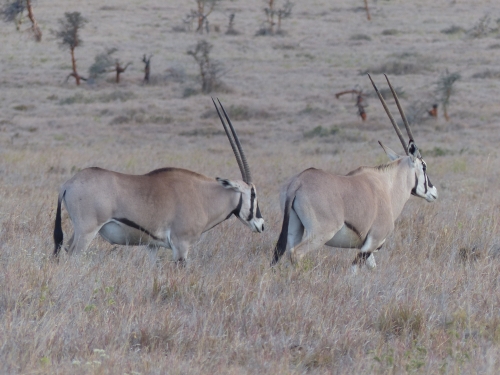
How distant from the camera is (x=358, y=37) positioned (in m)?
43.2

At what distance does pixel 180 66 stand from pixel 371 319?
95.9 ft

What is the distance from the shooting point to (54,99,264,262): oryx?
615 centimetres

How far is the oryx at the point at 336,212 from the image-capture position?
628 cm

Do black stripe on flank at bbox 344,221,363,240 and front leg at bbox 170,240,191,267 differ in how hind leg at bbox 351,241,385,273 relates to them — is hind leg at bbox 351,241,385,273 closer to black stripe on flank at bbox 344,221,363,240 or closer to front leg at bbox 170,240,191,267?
black stripe on flank at bbox 344,221,363,240

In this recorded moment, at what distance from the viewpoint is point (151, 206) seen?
6445 mm

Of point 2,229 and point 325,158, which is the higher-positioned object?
A: point 2,229

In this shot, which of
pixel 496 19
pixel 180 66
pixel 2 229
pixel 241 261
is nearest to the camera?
pixel 241 261

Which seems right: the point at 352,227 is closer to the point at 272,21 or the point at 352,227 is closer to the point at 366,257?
the point at 366,257

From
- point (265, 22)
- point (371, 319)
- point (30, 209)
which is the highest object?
point (371, 319)

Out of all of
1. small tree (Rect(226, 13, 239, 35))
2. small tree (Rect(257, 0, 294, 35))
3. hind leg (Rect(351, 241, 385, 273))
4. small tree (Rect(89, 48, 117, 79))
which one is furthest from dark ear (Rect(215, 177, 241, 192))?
small tree (Rect(226, 13, 239, 35))

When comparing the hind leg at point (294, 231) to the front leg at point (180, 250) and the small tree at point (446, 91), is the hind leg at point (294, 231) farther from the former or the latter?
the small tree at point (446, 91)

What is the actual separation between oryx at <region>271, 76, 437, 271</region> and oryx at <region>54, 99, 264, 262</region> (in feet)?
2.06

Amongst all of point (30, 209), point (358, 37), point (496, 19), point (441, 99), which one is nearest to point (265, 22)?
point (358, 37)

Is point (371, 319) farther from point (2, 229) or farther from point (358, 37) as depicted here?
point (358, 37)
